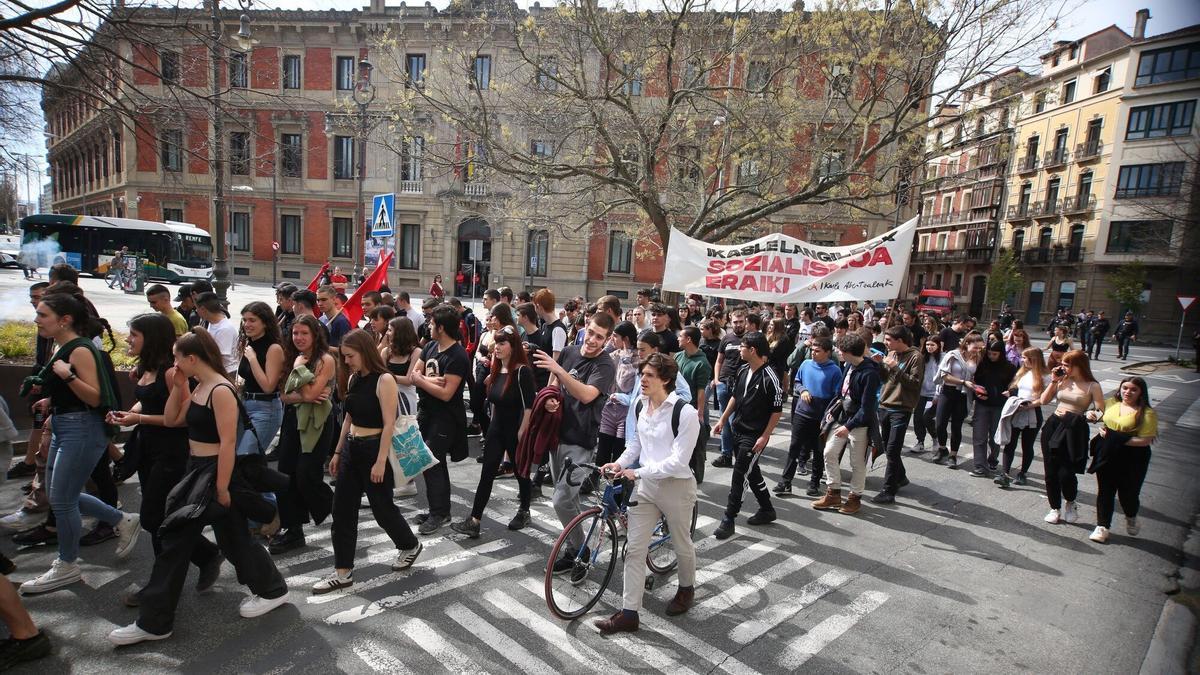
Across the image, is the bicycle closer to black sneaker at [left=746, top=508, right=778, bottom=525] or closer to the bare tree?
black sneaker at [left=746, top=508, right=778, bottom=525]

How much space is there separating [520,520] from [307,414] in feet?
6.43

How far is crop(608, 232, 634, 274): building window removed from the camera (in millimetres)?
35344

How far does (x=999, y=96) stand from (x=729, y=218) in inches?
211

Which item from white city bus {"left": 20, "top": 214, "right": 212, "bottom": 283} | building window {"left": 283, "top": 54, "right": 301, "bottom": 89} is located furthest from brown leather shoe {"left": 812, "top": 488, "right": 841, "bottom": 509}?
→ building window {"left": 283, "top": 54, "right": 301, "bottom": 89}

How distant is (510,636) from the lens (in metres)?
3.74

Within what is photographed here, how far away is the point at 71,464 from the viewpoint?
12.9ft

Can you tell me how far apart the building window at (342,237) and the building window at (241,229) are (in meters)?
5.35

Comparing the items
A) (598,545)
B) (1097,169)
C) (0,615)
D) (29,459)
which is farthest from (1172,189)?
(1097,169)

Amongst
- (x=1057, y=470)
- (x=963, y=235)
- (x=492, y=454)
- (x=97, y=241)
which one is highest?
(x=963, y=235)

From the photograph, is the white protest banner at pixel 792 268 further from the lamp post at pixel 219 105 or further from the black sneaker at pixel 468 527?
the lamp post at pixel 219 105

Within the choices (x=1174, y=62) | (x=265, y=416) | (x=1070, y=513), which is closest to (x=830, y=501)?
(x=1070, y=513)

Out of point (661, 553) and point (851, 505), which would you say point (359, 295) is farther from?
point (851, 505)

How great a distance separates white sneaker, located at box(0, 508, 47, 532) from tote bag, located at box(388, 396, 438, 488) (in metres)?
2.94

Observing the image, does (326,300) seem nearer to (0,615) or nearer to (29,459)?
(29,459)
